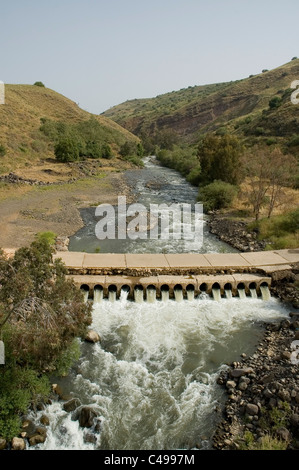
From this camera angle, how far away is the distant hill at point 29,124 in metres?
39.6

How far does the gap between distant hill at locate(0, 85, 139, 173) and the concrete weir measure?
79.3ft

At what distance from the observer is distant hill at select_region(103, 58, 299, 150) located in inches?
1892

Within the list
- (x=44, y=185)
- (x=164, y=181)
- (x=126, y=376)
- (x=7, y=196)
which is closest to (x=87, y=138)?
(x=164, y=181)

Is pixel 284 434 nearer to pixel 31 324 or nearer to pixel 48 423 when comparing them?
pixel 48 423

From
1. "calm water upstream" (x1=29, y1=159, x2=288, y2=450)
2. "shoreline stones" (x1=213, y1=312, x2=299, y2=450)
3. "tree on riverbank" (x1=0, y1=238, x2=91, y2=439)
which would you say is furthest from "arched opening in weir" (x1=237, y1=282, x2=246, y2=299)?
"tree on riverbank" (x1=0, y1=238, x2=91, y2=439)

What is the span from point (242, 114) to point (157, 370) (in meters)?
75.8

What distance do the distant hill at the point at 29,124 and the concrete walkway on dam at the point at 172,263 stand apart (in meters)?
23.7

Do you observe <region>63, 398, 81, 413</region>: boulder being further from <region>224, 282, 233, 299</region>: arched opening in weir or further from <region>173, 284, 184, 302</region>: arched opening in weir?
<region>224, 282, 233, 299</region>: arched opening in weir

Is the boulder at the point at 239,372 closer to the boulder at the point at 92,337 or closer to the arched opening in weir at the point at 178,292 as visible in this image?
the boulder at the point at 92,337

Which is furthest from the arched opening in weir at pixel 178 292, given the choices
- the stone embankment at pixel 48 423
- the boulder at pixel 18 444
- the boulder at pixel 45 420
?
the boulder at pixel 18 444

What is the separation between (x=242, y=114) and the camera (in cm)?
7544

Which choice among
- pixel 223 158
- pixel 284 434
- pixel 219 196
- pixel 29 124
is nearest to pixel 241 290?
pixel 284 434

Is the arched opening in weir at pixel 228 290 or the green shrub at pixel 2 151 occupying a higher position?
the green shrub at pixel 2 151
